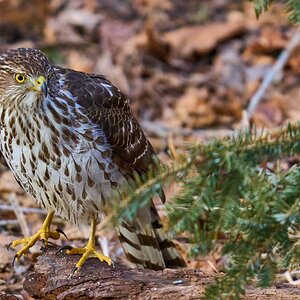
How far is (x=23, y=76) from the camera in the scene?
5.12m

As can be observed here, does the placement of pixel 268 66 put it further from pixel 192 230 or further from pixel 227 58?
pixel 192 230

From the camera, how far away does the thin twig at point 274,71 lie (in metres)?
8.89

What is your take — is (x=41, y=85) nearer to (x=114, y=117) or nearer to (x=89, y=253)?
(x=114, y=117)

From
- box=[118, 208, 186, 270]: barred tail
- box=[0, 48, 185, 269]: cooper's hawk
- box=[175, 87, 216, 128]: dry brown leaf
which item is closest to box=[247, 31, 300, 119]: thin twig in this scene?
box=[175, 87, 216, 128]: dry brown leaf

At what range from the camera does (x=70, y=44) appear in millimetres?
10922

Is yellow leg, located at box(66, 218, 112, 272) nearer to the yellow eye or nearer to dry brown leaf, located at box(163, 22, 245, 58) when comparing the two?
the yellow eye

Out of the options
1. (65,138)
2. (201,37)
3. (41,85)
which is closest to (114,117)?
(65,138)

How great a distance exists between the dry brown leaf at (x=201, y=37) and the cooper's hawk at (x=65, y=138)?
5.00 m

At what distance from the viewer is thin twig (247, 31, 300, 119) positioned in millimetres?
8891

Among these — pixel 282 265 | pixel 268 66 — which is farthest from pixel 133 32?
pixel 282 265

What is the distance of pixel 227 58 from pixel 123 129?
16.4ft

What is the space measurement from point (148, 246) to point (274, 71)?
4001 mm

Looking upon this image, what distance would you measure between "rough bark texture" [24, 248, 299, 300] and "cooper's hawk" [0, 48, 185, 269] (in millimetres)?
176

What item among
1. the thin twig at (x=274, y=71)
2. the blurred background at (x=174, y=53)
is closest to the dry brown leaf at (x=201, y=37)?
the blurred background at (x=174, y=53)
